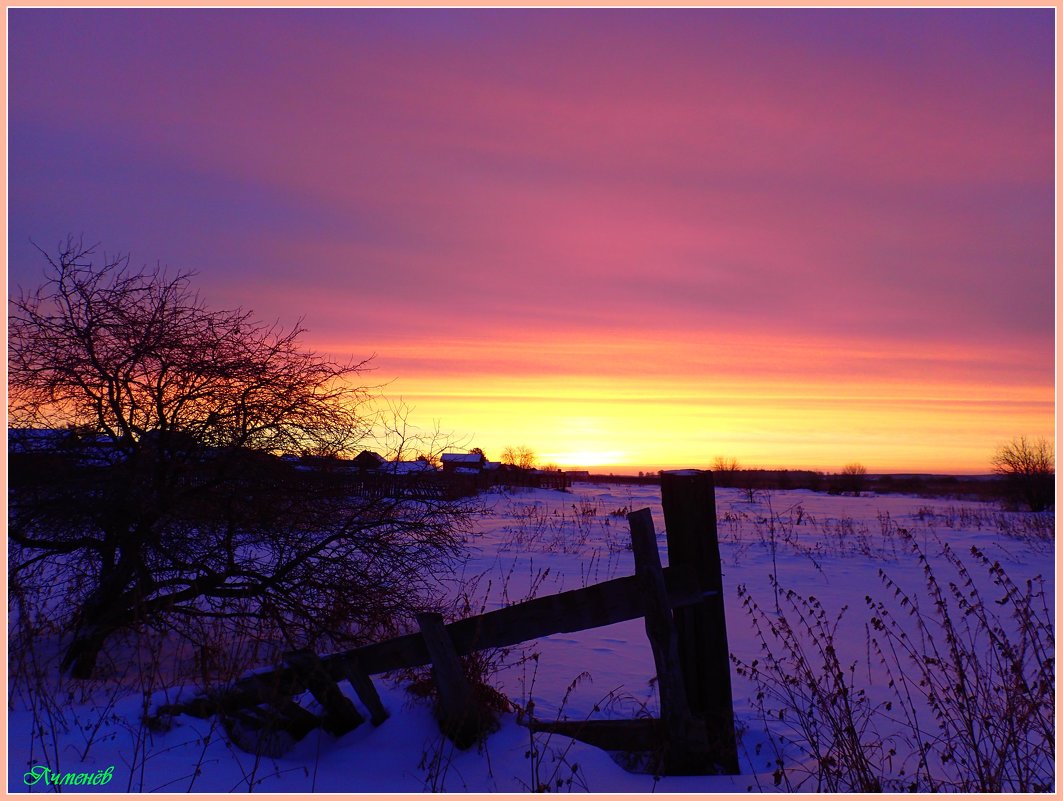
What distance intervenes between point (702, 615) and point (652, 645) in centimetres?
46

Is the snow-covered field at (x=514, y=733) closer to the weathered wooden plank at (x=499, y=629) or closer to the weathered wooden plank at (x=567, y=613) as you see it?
the weathered wooden plank at (x=499, y=629)

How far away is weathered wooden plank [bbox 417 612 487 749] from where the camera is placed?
4.19 m

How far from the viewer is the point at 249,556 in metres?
7.20

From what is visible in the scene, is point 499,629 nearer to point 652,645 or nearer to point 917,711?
point 652,645

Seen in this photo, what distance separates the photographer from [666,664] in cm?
391

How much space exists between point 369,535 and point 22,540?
3.03 metres

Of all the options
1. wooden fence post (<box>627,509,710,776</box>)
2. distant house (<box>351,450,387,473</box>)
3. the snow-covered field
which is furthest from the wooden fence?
distant house (<box>351,450,387,473</box>)

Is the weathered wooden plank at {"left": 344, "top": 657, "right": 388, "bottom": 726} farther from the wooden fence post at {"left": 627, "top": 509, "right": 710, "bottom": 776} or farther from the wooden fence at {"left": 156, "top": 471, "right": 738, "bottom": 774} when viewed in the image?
the wooden fence post at {"left": 627, "top": 509, "right": 710, "bottom": 776}

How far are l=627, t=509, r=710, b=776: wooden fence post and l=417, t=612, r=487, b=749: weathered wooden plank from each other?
1084 mm

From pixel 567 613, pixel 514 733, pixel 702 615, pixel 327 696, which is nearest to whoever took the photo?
pixel 567 613

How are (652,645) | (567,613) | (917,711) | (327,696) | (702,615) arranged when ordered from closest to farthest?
1. (652,645)
2. (567,613)
3. (702,615)
4. (327,696)
5. (917,711)

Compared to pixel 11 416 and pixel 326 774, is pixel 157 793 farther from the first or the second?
pixel 11 416

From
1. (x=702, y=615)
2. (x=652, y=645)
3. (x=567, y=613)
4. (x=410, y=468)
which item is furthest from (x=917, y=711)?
(x=410, y=468)

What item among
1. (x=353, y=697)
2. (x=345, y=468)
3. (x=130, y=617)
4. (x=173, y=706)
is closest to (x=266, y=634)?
(x=130, y=617)
